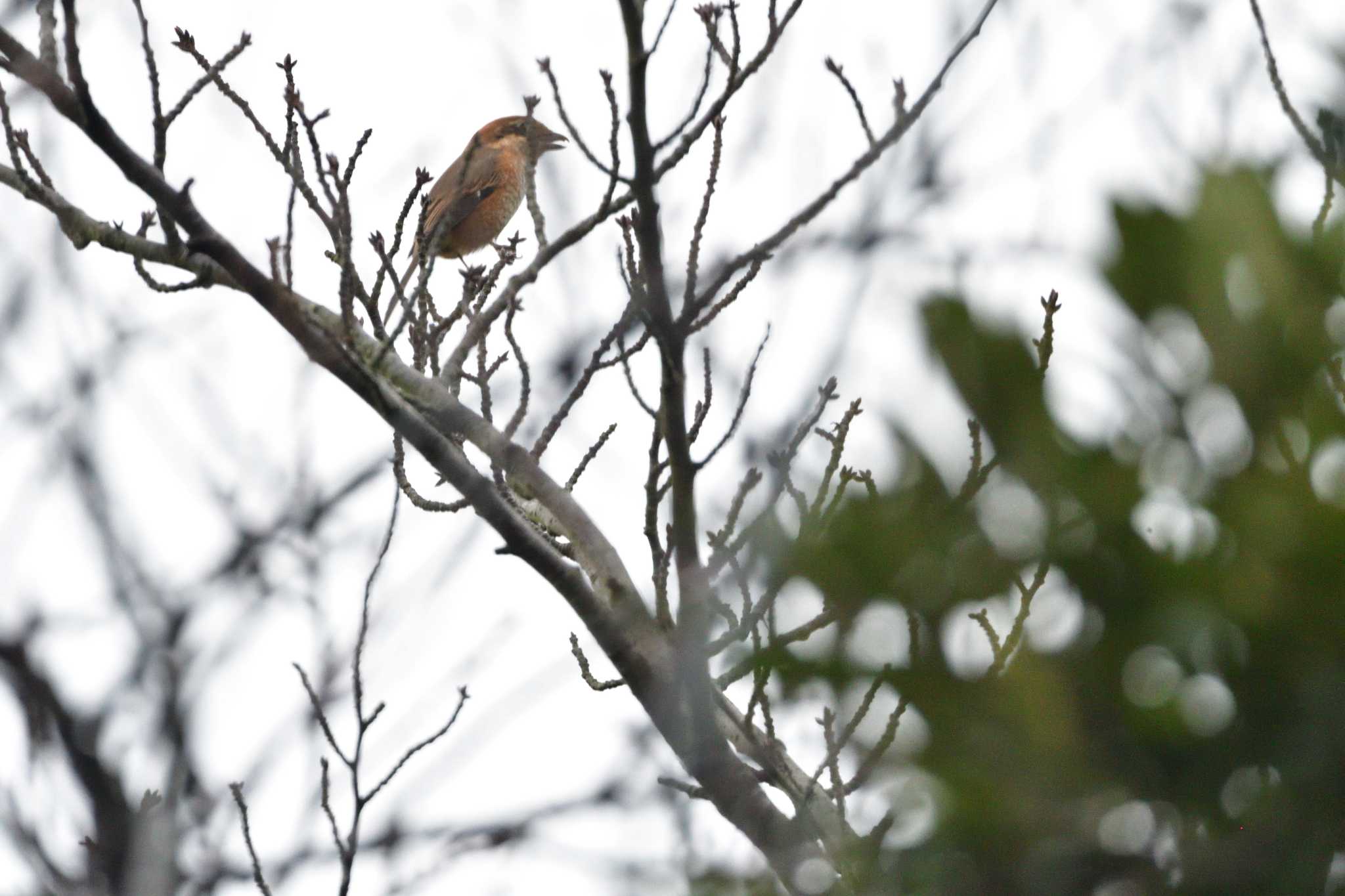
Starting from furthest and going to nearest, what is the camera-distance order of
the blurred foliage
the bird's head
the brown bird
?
the brown bird, the bird's head, the blurred foliage

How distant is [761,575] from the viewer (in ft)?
4.12

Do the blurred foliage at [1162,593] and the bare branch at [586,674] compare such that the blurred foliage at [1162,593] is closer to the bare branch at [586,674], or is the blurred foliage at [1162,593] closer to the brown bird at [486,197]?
the bare branch at [586,674]

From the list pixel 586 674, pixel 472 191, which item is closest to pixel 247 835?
pixel 586 674

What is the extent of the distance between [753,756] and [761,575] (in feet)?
6.08

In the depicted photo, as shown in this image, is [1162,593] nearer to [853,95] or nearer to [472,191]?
[853,95]

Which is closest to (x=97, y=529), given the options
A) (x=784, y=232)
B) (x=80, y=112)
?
(x=80, y=112)

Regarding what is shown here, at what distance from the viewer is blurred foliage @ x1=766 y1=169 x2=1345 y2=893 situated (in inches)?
39.8

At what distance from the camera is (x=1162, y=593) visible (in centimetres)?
106

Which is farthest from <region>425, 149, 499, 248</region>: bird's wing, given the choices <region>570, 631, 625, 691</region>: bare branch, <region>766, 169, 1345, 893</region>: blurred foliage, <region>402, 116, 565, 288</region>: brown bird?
<region>766, 169, 1345, 893</region>: blurred foliage

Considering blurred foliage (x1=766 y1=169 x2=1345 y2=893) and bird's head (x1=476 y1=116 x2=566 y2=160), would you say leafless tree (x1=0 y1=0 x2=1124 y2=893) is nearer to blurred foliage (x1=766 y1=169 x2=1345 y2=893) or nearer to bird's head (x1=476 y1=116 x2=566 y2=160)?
blurred foliage (x1=766 y1=169 x2=1345 y2=893)

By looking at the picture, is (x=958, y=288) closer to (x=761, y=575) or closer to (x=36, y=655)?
(x=761, y=575)

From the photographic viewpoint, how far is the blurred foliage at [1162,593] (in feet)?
3.31

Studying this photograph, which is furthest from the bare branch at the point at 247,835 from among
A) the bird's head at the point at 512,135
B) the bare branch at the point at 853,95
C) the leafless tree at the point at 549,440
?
the bird's head at the point at 512,135

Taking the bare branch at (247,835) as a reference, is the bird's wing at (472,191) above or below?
above
